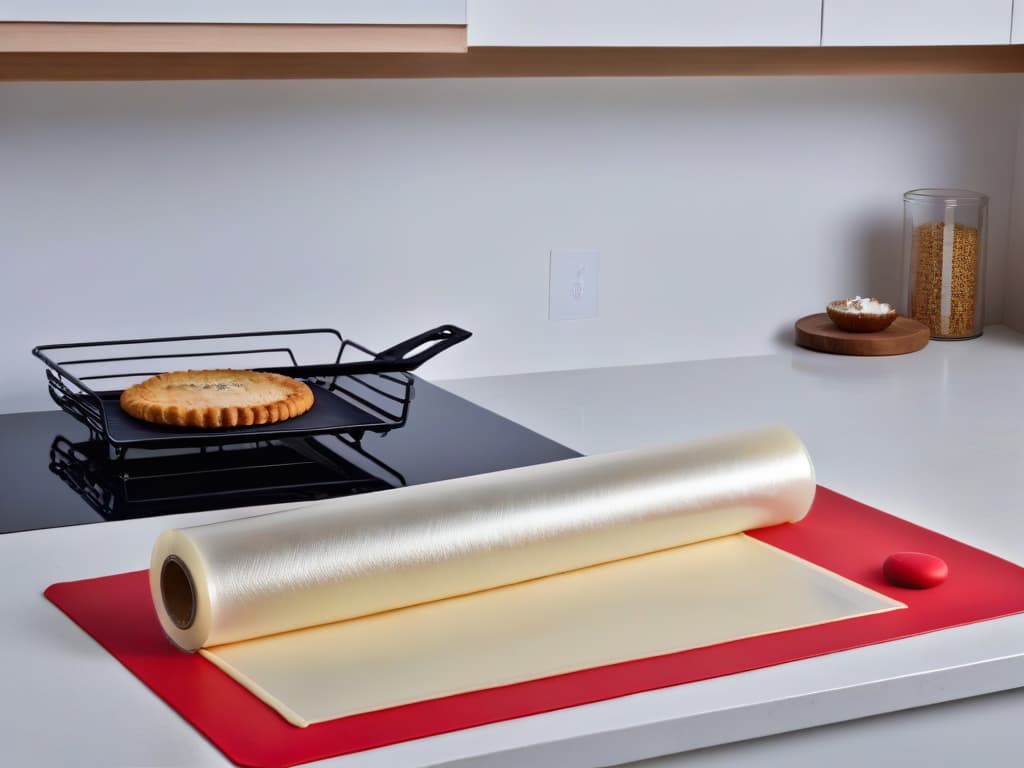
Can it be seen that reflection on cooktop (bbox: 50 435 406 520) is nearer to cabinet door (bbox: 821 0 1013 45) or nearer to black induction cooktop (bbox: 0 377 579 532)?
black induction cooktop (bbox: 0 377 579 532)

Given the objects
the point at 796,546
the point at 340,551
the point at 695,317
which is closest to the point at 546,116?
the point at 695,317

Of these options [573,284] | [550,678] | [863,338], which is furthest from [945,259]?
[550,678]

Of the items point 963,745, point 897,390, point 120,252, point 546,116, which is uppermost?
point 546,116

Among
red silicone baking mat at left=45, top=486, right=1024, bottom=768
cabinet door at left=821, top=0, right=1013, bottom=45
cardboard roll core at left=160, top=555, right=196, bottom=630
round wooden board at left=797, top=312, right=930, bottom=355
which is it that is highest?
cabinet door at left=821, top=0, right=1013, bottom=45

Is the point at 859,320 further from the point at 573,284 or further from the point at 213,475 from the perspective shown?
the point at 213,475

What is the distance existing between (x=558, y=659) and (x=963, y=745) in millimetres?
303

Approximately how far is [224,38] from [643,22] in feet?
1.56

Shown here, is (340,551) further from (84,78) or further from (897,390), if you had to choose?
(897,390)

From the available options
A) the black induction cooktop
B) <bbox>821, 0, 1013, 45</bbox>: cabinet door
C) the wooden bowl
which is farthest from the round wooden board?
the black induction cooktop

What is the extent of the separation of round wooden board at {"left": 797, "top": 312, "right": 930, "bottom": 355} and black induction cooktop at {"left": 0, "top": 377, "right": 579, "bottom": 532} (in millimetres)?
615

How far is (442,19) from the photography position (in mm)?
1363

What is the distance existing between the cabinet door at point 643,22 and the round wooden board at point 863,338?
50 cm

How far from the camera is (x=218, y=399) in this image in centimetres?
136

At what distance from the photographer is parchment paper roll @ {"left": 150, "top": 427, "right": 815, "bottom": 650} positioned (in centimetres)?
90
